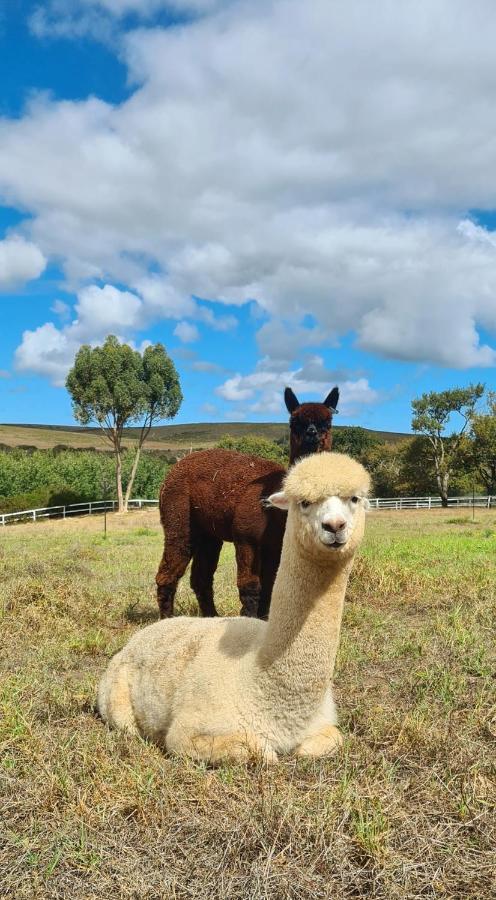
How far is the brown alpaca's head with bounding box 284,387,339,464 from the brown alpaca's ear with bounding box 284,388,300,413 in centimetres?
8

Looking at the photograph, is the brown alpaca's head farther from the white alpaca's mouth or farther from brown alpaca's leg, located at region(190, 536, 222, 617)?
the white alpaca's mouth

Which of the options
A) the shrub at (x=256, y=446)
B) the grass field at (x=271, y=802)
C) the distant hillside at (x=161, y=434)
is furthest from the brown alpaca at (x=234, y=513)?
the distant hillside at (x=161, y=434)

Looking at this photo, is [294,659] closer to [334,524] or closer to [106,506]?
[334,524]

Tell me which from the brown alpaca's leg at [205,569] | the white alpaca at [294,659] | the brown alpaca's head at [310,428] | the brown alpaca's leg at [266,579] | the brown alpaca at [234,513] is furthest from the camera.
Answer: the brown alpaca's leg at [205,569]

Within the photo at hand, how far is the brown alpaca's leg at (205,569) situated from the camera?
7.08 m

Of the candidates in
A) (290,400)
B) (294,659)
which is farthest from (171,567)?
(294,659)

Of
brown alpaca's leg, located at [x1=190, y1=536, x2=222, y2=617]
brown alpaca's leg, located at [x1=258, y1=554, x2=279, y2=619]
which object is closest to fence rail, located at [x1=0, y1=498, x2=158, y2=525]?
brown alpaca's leg, located at [x1=190, y1=536, x2=222, y2=617]

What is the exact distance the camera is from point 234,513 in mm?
6305

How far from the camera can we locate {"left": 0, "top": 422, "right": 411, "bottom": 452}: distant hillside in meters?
101

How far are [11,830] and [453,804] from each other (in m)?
2.05

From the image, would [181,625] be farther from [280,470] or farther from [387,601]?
[387,601]

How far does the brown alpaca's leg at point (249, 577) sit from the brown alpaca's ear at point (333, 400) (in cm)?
153

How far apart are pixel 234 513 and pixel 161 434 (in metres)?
122

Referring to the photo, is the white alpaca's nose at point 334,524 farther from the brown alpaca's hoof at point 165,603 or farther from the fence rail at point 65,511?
the fence rail at point 65,511
